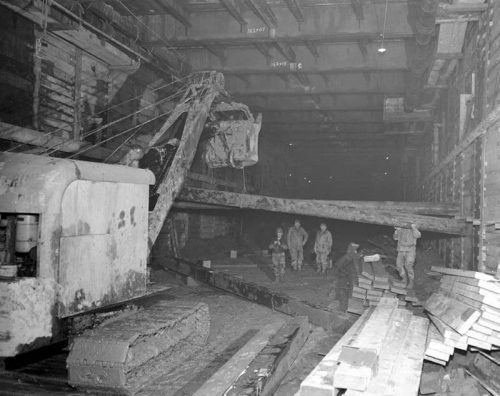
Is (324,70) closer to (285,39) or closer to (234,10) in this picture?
(285,39)

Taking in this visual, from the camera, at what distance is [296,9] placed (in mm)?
9289

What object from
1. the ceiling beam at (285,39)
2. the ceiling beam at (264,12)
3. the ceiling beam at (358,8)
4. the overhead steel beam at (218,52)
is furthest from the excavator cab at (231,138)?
the ceiling beam at (358,8)

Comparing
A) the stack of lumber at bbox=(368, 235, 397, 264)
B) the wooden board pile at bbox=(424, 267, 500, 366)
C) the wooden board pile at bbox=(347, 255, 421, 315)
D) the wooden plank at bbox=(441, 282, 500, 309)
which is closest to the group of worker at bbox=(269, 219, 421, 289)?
the wooden board pile at bbox=(347, 255, 421, 315)

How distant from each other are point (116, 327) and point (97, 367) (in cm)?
51

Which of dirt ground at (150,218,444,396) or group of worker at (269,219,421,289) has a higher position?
group of worker at (269,219,421,289)

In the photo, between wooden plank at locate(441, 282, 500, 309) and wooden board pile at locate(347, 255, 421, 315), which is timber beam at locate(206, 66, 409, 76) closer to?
wooden board pile at locate(347, 255, 421, 315)

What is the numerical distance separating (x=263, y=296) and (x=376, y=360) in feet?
16.8

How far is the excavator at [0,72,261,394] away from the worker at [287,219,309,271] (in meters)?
7.65

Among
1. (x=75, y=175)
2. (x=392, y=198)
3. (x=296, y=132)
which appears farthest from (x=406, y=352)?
(x=392, y=198)

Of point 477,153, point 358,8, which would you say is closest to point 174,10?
point 358,8

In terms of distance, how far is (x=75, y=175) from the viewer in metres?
4.55

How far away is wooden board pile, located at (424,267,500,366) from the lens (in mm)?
5180

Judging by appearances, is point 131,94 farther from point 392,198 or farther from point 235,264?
point 392,198

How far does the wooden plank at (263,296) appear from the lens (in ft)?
25.6
